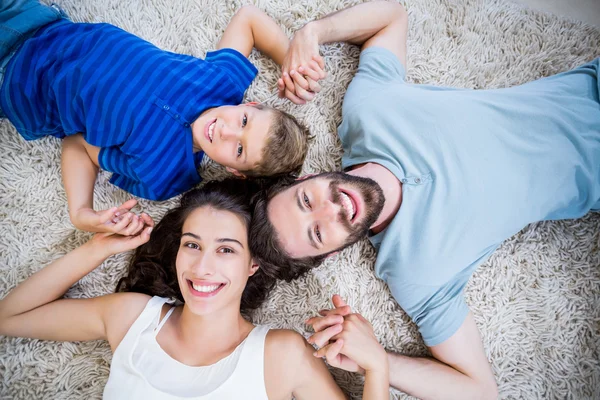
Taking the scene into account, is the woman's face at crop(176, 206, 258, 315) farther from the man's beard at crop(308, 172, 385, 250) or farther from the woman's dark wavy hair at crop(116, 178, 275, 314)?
the man's beard at crop(308, 172, 385, 250)

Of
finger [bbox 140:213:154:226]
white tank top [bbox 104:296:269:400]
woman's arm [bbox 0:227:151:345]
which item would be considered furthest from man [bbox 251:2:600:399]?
woman's arm [bbox 0:227:151:345]

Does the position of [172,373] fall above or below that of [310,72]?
below

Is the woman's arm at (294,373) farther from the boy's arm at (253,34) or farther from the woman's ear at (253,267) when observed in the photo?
the boy's arm at (253,34)

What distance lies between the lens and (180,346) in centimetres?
136

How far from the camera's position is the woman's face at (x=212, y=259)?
124 centimetres

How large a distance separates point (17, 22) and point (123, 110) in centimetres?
Result: 48

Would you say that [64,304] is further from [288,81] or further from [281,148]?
[288,81]

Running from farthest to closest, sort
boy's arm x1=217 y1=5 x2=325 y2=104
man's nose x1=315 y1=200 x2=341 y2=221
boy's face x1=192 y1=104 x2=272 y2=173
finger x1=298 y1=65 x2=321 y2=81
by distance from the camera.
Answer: boy's arm x1=217 y1=5 x2=325 y2=104, finger x1=298 y1=65 x2=321 y2=81, boy's face x1=192 y1=104 x2=272 y2=173, man's nose x1=315 y1=200 x2=341 y2=221

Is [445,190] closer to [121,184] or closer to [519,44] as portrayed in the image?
[519,44]

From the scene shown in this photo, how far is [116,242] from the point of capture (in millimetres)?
1377

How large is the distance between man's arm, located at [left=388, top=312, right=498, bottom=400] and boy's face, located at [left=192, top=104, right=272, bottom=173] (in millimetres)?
874

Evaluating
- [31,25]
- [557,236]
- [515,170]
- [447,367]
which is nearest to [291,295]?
[447,367]

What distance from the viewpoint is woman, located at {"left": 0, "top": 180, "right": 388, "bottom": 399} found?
126 centimetres

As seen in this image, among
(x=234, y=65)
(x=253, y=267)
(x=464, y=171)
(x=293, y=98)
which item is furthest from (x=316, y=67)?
(x=253, y=267)
